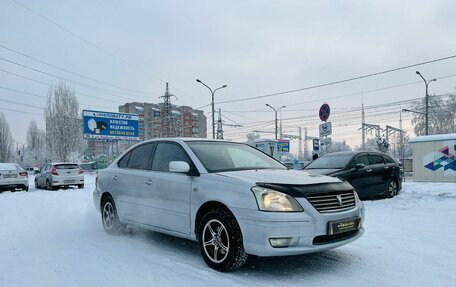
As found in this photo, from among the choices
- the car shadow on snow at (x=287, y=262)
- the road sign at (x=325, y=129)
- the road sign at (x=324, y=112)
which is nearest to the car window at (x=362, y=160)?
the road sign at (x=325, y=129)

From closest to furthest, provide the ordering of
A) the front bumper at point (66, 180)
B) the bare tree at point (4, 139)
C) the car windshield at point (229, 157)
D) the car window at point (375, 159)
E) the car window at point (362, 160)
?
the car windshield at point (229, 157)
the car window at point (362, 160)
the car window at point (375, 159)
the front bumper at point (66, 180)
the bare tree at point (4, 139)

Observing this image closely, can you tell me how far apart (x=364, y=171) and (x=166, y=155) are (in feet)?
24.7

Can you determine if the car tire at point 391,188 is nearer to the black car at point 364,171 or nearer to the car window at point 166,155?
the black car at point 364,171

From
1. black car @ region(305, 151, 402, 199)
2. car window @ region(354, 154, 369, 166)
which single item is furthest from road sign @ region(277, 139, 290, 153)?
car window @ region(354, 154, 369, 166)

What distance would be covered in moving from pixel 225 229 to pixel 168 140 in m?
2.06

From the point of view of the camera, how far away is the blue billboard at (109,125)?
104 ft

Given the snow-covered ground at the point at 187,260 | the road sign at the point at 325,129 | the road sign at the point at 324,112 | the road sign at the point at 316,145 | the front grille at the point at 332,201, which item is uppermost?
the road sign at the point at 324,112

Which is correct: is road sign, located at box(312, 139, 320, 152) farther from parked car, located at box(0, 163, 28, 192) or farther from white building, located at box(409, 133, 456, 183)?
parked car, located at box(0, 163, 28, 192)

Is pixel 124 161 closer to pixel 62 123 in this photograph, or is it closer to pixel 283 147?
pixel 283 147

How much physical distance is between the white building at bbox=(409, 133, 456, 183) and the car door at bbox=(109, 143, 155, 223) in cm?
1589

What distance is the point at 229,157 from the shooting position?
5512 millimetres

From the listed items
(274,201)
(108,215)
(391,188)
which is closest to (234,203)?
(274,201)

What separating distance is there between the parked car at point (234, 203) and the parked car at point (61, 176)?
13806mm

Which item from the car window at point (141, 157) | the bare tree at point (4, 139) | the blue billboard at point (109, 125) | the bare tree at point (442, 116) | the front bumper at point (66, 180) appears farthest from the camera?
the bare tree at point (4, 139)
